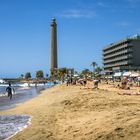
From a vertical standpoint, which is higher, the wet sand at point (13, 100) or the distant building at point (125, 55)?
the distant building at point (125, 55)

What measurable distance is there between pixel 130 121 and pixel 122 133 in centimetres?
92

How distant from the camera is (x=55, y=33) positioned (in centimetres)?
15850

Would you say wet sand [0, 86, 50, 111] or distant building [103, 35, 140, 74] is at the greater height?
distant building [103, 35, 140, 74]

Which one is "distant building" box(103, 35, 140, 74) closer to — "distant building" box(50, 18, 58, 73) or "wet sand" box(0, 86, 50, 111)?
"distant building" box(50, 18, 58, 73)

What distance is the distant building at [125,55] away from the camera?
384 ft

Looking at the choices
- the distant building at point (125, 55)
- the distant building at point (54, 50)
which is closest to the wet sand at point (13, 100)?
the distant building at point (125, 55)

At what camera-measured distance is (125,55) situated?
121 metres

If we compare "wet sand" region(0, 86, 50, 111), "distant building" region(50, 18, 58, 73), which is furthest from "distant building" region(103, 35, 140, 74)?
"wet sand" region(0, 86, 50, 111)

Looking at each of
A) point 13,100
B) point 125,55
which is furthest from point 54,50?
point 13,100

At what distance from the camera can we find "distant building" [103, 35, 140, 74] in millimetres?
117169

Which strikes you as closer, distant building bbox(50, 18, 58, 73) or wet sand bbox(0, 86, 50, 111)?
wet sand bbox(0, 86, 50, 111)

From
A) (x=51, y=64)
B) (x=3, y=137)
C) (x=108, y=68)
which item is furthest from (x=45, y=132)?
(x=51, y=64)

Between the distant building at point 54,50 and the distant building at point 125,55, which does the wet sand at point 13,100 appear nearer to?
the distant building at point 125,55

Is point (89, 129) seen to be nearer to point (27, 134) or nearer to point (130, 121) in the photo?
point (130, 121)
